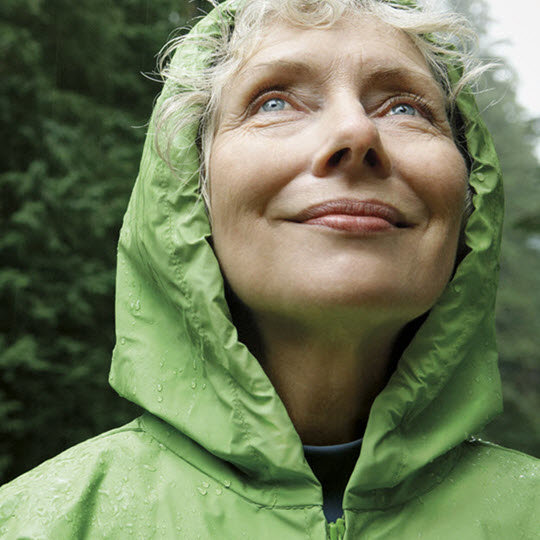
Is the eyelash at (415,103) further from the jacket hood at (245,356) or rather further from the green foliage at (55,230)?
the green foliage at (55,230)

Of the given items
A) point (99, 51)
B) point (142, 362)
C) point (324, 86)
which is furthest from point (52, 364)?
point (324, 86)

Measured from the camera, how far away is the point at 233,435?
1.47 metres

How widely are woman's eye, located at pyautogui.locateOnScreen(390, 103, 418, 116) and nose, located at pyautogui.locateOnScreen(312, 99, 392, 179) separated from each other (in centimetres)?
17

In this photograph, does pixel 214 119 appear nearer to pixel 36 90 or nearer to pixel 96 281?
pixel 96 281

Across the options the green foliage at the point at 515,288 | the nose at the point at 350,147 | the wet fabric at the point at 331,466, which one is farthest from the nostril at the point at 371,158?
the green foliage at the point at 515,288

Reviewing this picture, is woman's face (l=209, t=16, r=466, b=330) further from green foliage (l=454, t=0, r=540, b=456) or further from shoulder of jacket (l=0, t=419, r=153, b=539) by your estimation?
green foliage (l=454, t=0, r=540, b=456)

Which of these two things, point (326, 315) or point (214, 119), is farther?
point (214, 119)

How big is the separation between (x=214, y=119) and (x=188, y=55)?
0.88ft

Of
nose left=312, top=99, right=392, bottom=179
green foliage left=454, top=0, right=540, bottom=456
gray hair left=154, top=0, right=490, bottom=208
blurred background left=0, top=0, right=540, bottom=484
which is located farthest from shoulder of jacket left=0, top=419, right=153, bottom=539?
green foliage left=454, top=0, right=540, bottom=456

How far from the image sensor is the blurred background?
527 cm

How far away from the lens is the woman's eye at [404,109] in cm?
166

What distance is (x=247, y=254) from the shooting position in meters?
1.52

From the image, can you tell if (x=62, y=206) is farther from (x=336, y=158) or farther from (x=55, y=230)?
(x=336, y=158)

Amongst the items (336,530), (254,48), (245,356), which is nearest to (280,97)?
(254,48)
